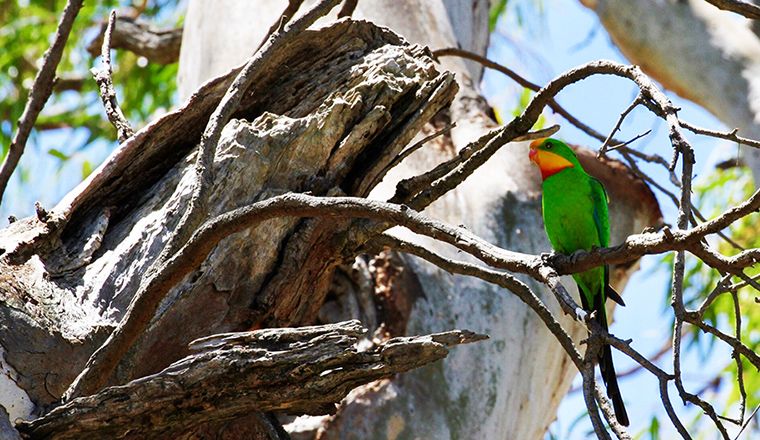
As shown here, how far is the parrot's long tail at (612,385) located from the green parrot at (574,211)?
13.7 inches

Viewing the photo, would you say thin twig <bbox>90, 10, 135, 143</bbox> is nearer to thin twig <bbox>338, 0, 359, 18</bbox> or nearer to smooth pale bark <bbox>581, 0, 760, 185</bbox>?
thin twig <bbox>338, 0, 359, 18</bbox>

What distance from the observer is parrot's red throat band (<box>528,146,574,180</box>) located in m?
3.51

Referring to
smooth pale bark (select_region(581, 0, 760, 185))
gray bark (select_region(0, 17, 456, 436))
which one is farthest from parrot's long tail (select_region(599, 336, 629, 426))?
smooth pale bark (select_region(581, 0, 760, 185))

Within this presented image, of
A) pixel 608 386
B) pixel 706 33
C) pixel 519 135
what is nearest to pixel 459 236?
pixel 519 135

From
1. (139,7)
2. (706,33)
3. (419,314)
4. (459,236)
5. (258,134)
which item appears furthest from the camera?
(139,7)

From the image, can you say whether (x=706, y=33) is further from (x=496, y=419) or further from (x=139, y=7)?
(x=139, y=7)

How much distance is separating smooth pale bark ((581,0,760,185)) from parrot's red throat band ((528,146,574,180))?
1561 millimetres

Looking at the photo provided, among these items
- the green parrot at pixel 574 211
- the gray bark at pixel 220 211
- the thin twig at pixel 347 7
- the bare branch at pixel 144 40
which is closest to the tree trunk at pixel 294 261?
the gray bark at pixel 220 211

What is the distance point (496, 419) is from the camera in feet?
10.3

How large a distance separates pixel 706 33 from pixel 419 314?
9.66 feet

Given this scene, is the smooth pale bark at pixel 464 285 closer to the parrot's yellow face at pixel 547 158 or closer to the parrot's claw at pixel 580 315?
the parrot's yellow face at pixel 547 158

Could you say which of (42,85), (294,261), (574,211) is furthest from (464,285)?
(42,85)

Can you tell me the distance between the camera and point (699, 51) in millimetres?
5133

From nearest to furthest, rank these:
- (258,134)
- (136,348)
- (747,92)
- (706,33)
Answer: (136,348) < (258,134) < (747,92) < (706,33)
